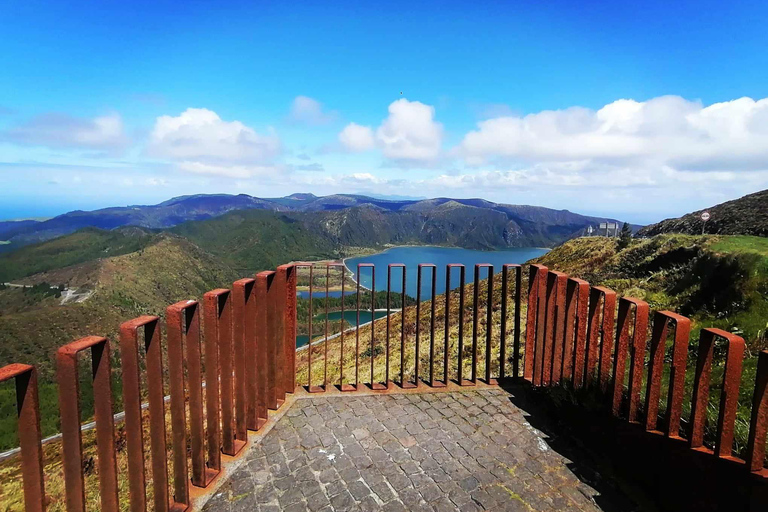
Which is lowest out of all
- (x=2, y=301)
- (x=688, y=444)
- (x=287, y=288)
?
(x=2, y=301)


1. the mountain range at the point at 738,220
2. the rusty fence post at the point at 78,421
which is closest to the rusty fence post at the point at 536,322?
the rusty fence post at the point at 78,421

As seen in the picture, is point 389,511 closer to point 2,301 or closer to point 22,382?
point 22,382

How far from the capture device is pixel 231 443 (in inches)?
127

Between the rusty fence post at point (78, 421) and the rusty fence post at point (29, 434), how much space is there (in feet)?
0.32

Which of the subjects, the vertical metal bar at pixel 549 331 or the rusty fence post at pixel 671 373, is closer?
the rusty fence post at pixel 671 373

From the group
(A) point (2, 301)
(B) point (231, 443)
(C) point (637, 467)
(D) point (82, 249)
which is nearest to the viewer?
(C) point (637, 467)

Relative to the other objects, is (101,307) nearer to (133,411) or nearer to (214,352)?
(214,352)

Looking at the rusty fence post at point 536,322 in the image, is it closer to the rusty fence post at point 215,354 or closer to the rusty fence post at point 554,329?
the rusty fence post at point 554,329

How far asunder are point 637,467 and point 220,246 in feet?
687

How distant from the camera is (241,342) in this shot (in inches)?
127

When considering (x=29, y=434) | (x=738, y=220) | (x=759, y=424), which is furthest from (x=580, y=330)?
(x=738, y=220)

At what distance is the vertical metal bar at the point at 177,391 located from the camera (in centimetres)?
249

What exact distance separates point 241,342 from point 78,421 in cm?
132

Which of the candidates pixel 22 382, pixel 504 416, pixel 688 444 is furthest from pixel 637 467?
pixel 22 382
